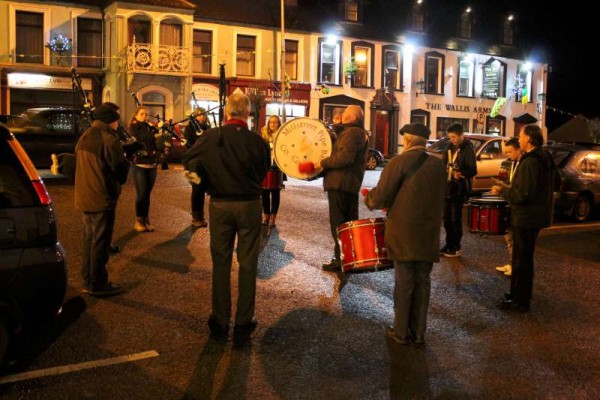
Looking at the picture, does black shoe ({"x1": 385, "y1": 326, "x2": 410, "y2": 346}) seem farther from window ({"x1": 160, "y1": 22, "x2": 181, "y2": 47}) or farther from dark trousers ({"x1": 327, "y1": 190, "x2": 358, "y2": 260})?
window ({"x1": 160, "y1": 22, "x2": 181, "y2": 47})

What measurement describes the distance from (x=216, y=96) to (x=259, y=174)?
26991 millimetres

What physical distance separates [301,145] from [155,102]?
23.6m

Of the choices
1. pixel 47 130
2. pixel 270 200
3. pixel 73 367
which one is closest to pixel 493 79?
pixel 47 130

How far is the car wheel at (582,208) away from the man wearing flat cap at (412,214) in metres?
9.52

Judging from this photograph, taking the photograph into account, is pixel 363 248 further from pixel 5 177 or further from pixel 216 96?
pixel 216 96

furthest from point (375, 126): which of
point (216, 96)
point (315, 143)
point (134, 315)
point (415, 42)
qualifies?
point (134, 315)

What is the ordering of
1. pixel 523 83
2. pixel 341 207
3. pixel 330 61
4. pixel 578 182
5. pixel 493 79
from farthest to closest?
pixel 523 83
pixel 493 79
pixel 330 61
pixel 578 182
pixel 341 207

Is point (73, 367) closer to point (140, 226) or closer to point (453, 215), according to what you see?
point (140, 226)

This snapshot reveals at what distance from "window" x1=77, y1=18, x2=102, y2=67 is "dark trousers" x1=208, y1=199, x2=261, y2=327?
26.5m

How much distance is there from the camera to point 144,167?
9.65 meters

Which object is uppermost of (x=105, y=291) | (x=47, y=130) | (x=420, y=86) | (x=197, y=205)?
(x=420, y=86)

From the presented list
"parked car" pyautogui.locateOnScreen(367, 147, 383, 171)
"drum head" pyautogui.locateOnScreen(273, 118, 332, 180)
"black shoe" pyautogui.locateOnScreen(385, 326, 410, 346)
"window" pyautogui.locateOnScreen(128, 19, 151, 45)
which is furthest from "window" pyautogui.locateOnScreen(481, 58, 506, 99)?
"black shoe" pyautogui.locateOnScreen(385, 326, 410, 346)

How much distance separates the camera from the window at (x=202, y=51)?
30859 mm

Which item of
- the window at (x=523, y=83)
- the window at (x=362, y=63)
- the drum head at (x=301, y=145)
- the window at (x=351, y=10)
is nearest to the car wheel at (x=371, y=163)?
the window at (x=362, y=63)
